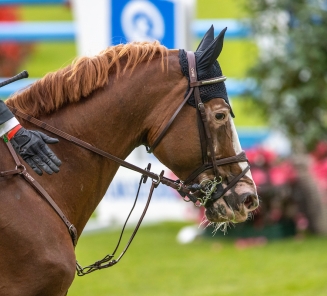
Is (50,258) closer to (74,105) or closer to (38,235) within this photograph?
(38,235)

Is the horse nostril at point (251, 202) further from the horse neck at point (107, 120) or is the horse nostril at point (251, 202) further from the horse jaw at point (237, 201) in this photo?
the horse neck at point (107, 120)

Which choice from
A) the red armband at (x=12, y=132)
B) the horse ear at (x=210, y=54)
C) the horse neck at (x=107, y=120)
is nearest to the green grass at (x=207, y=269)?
the horse neck at (x=107, y=120)

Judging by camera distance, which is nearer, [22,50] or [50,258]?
[50,258]

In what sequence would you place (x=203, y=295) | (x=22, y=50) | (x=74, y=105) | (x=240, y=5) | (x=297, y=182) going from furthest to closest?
(x=22, y=50)
(x=240, y=5)
(x=297, y=182)
(x=203, y=295)
(x=74, y=105)

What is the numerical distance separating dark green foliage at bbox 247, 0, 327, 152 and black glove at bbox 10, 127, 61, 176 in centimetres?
611

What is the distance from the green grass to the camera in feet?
21.9

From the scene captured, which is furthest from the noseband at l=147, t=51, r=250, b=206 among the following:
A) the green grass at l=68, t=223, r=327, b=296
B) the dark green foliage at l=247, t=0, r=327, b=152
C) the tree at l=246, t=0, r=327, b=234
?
the dark green foliage at l=247, t=0, r=327, b=152

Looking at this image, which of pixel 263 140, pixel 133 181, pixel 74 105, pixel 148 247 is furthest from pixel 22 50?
pixel 74 105

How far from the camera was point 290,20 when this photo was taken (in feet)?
31.0

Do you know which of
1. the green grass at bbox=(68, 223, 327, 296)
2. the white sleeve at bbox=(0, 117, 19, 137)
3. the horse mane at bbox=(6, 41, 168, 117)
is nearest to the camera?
the white sleeve at bbox=(0, 117, 19, 137)

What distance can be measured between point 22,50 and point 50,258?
1685 cm

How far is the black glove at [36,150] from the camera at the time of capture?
3252 mm

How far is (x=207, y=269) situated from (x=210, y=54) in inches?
175

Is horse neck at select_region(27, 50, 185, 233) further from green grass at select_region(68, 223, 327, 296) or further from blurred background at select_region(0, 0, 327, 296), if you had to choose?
blurred background at select_region(0, 0, 327, 296)
